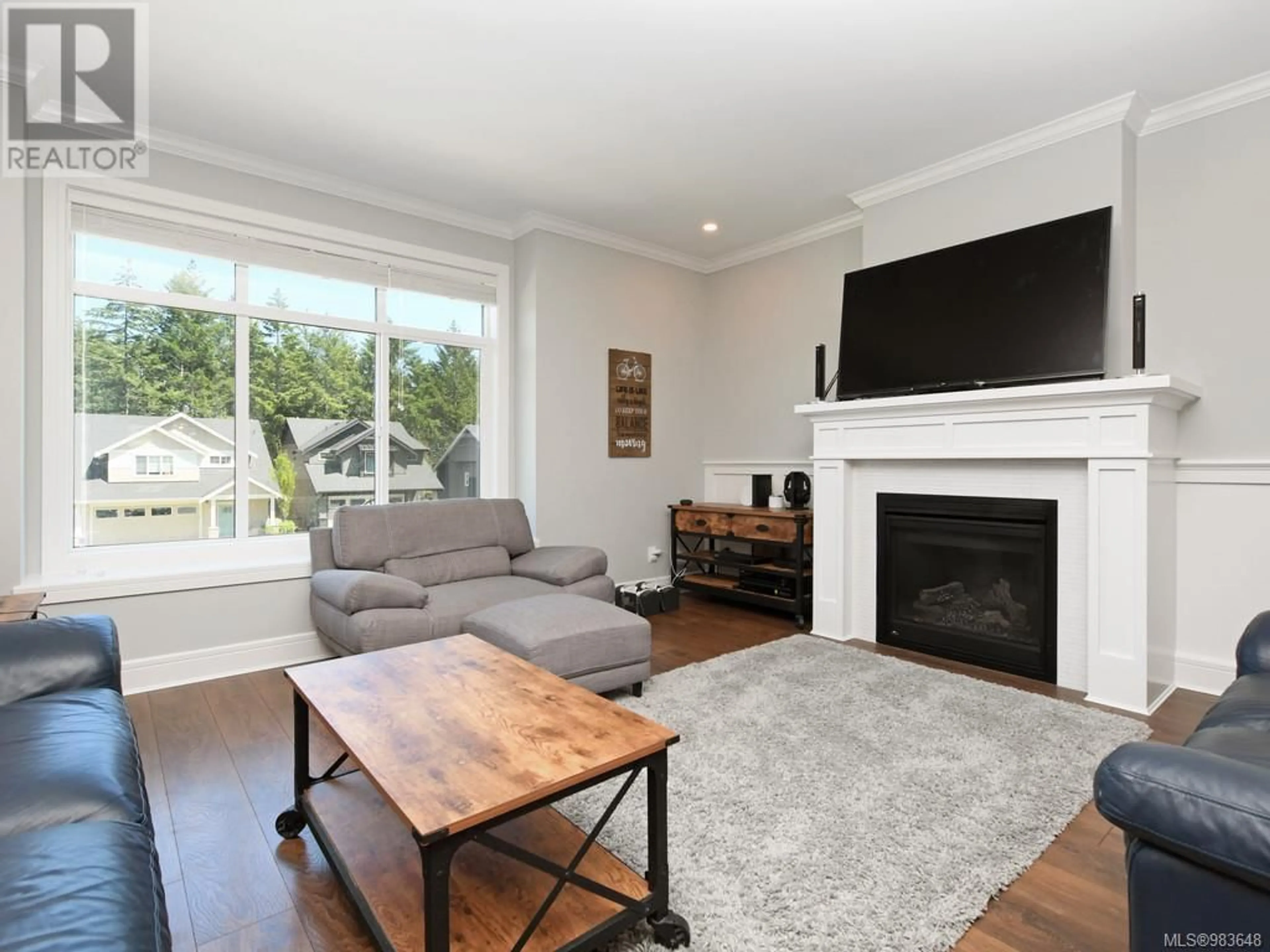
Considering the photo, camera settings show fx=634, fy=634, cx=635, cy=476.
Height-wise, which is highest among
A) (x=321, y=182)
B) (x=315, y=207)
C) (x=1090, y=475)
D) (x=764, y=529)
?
(x=321, y=182)

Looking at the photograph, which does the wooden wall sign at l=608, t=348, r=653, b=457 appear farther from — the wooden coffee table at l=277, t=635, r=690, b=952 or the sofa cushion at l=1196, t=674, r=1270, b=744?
the sofa cushion at l=1196, t=674, r=1270, b=744

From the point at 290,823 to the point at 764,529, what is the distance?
3260 mm

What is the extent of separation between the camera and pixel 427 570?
3596 millimetres

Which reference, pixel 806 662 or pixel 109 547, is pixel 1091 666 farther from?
pixel 109 547

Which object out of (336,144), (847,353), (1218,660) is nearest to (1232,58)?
(847,353)

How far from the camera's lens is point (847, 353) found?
3.95 m

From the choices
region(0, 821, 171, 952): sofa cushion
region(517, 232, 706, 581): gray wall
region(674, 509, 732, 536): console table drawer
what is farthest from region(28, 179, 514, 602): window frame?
region(0, 821, 171, 952): sofa cushion

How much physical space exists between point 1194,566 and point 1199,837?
8.81 ft

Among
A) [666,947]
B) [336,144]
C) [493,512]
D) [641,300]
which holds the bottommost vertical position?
[666,947]

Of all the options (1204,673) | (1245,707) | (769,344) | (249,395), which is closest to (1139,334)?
(1204,673)

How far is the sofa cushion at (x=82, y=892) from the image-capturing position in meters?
0.87

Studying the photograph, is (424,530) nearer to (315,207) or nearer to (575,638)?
(575,638)

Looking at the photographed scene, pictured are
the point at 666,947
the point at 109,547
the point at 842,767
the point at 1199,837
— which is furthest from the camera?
the point at 109,547

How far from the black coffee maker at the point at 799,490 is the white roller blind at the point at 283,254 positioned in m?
2.50
